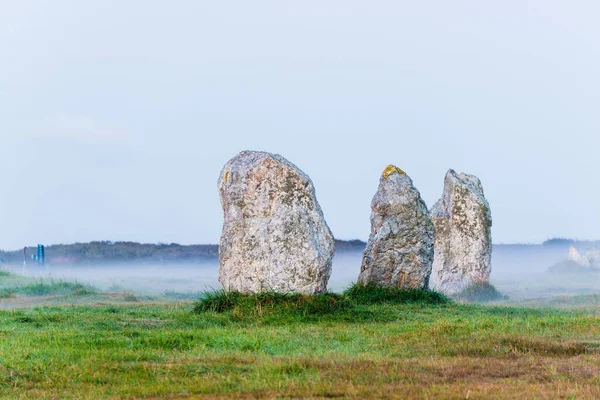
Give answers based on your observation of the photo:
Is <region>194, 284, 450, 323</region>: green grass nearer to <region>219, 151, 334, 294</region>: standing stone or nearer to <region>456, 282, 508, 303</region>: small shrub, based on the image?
<region>219, 151, 334, 294</region>: standing stone

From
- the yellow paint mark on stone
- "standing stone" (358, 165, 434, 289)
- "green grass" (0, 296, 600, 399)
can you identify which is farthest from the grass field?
the yellow paint mark on stone

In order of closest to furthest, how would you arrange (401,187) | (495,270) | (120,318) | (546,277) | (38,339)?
(38,339) < (120,318) < (401,187) < (546,277) < (495,270)

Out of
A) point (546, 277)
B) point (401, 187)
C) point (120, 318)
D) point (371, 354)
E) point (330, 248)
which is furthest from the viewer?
point (546, 277)

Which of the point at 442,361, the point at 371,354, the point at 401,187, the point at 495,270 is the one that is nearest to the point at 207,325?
the point at 371,354

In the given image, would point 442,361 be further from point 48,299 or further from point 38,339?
point 48,299

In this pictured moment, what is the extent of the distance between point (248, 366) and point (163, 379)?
1.34 metres

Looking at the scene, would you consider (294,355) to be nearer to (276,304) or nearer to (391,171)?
(276,304)

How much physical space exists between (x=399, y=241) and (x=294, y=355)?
1269cm

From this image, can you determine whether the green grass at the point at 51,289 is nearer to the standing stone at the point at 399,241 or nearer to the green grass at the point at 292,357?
the standing stone at the point at 399,241

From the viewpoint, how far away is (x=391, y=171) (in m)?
26.4

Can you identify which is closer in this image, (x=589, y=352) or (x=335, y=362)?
(x=335, y=362)

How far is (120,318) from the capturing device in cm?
1889

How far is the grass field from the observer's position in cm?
1014

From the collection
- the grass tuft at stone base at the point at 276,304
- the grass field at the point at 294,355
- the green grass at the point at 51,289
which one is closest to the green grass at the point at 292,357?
the grass field at the point at 294,355
